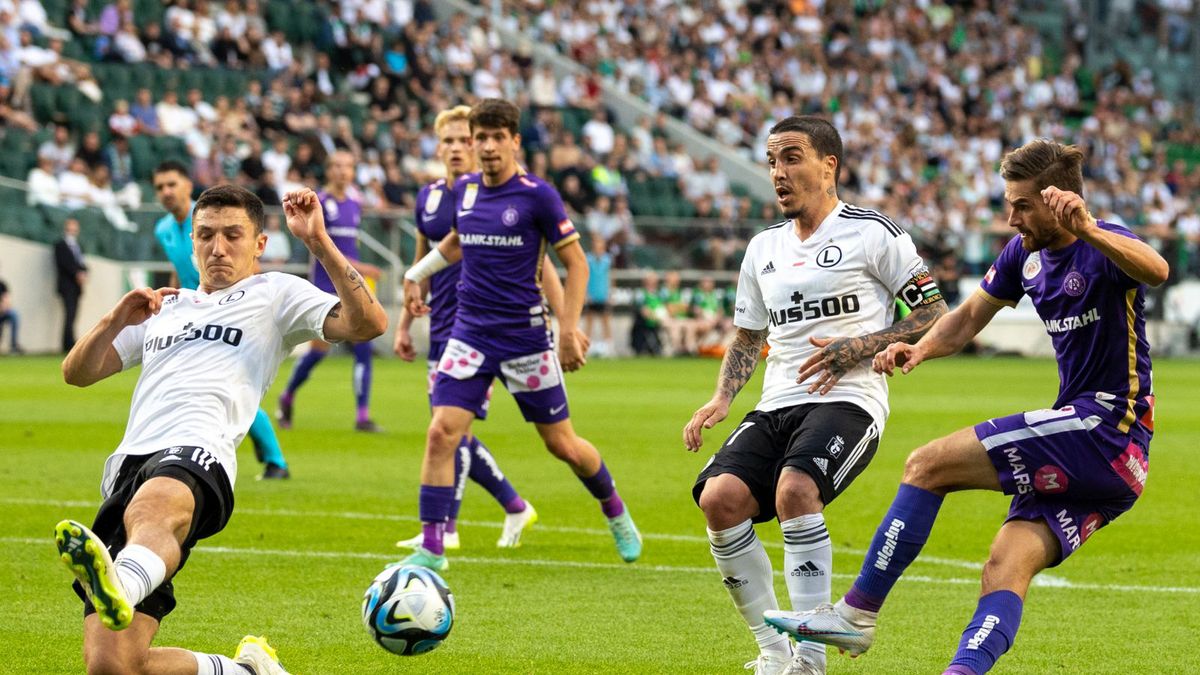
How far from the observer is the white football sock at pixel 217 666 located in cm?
572

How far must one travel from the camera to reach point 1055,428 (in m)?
5.86

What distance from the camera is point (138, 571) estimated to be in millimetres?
5152

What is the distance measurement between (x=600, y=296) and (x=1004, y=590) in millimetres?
24947

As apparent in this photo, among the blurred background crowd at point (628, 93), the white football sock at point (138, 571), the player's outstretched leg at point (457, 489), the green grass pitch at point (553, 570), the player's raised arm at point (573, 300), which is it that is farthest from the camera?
the blurred background crowd at point (628, 93)

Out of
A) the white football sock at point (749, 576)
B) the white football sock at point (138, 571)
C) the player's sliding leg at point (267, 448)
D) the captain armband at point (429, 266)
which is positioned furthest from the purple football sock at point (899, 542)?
the player's sliding leg at point (267, 448)

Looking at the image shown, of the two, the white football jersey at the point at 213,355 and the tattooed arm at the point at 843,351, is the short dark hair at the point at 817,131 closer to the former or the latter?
the tattooed arm at the point at 843,351

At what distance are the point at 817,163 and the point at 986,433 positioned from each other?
140cm

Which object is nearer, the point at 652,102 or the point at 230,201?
the point at 230,201

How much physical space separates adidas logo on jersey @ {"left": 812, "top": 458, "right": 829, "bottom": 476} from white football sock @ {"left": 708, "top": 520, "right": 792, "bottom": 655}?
0.39 m

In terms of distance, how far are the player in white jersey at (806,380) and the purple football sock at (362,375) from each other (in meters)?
9.20

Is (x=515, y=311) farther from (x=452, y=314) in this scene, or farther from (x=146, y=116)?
(x=146, y=116)

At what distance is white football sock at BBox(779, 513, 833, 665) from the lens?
20.7 feet

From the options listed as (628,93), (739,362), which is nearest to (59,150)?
(628,93)

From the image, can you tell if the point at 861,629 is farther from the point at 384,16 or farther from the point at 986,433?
the point at 384,16
